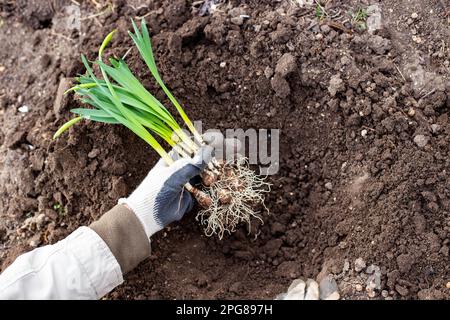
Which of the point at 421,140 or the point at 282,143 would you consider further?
the point at 282,143

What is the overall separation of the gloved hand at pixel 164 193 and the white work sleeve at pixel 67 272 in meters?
0.20

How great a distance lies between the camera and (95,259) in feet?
6.31

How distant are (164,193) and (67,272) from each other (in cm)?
44

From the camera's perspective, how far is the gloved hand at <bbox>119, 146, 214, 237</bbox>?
80.7 inches

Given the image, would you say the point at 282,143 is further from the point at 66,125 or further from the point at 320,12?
the point at 66,125

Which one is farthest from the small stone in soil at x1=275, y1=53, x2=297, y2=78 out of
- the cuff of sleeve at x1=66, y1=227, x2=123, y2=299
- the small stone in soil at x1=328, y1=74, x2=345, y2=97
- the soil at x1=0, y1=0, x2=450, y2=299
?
the cuff of sleeve at x1=66, y1=227, x2=123, y2=299

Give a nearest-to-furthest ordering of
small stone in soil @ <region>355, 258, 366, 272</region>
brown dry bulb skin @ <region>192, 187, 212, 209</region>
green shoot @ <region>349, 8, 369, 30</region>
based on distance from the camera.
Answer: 1. small stone in soil @ <region>355, 258, 366, 272</region>
2. brown dry bulb skin @ <region>192, 187, 212, 209</region>
3. green shoot @ <region>349, 8, 369, 30</region>

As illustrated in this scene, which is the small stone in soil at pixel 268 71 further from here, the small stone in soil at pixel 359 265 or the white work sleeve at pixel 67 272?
the white work sleeve at pixel 67 272

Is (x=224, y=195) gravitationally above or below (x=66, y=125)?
below

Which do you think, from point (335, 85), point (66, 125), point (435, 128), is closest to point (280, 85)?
point (335, 85)

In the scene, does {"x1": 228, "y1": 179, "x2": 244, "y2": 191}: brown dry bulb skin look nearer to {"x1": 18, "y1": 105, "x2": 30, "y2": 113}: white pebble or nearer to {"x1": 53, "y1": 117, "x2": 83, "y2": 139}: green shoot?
{"x1": 53, "y1": 117, "x2": 83, "y2": 139}: green shoot

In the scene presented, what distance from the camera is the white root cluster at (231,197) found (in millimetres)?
2225

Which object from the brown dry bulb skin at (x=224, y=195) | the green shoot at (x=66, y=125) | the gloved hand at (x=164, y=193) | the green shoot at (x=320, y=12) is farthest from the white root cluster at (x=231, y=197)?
the green shoot at (x=320, y=12)

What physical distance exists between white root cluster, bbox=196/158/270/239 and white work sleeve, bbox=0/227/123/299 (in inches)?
18.3
